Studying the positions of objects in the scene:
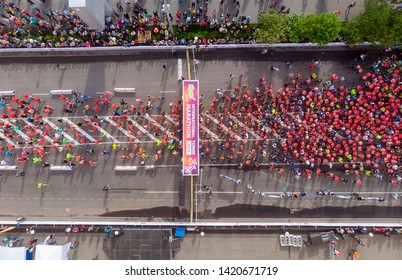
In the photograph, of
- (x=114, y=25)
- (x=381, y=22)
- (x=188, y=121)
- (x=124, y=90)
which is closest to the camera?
(x=381, y=22)

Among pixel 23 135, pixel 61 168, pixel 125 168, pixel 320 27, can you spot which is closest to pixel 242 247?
pixel 125 168

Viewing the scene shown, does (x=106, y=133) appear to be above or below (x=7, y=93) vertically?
below

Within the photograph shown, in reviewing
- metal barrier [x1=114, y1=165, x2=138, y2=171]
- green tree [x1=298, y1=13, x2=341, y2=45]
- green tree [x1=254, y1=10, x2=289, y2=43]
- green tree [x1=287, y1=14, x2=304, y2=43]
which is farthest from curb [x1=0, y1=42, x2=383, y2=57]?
metal barrier [x1=114, y1=165, x2=138, y2=171]

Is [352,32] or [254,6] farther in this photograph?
[254,6]

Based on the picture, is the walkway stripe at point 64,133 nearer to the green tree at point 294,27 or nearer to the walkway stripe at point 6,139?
the walkway stripe at point 6,139

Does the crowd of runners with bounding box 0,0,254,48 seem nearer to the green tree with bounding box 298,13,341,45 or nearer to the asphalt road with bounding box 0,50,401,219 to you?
the asphalt road with bounding box 0,50,401,219

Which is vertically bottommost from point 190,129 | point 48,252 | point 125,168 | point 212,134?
point 48,252

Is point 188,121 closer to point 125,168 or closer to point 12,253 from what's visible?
point 125,168
